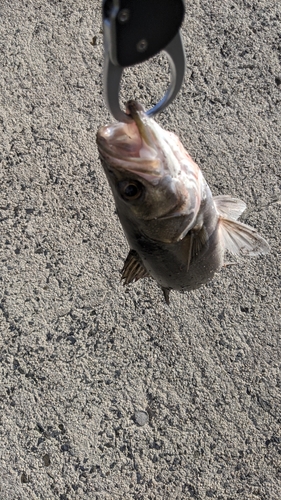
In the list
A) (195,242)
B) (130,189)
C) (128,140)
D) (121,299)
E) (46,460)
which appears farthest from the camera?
(121,299)

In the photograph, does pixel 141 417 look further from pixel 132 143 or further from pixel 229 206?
pixel 132 143

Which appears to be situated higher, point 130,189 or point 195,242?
point 130,189

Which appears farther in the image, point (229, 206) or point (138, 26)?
point (229, 206)

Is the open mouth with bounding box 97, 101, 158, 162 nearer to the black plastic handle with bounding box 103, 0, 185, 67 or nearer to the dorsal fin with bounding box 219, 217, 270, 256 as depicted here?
the black plastic handle with bounding box 103, 0, 185, 67

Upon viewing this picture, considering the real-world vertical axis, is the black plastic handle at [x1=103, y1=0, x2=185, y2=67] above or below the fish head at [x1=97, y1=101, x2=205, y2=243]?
above

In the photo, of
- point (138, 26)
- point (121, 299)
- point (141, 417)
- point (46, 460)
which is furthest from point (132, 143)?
point (46, 460)

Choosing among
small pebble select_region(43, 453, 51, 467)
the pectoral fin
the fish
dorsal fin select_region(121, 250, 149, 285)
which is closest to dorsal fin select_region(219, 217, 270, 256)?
the fish
